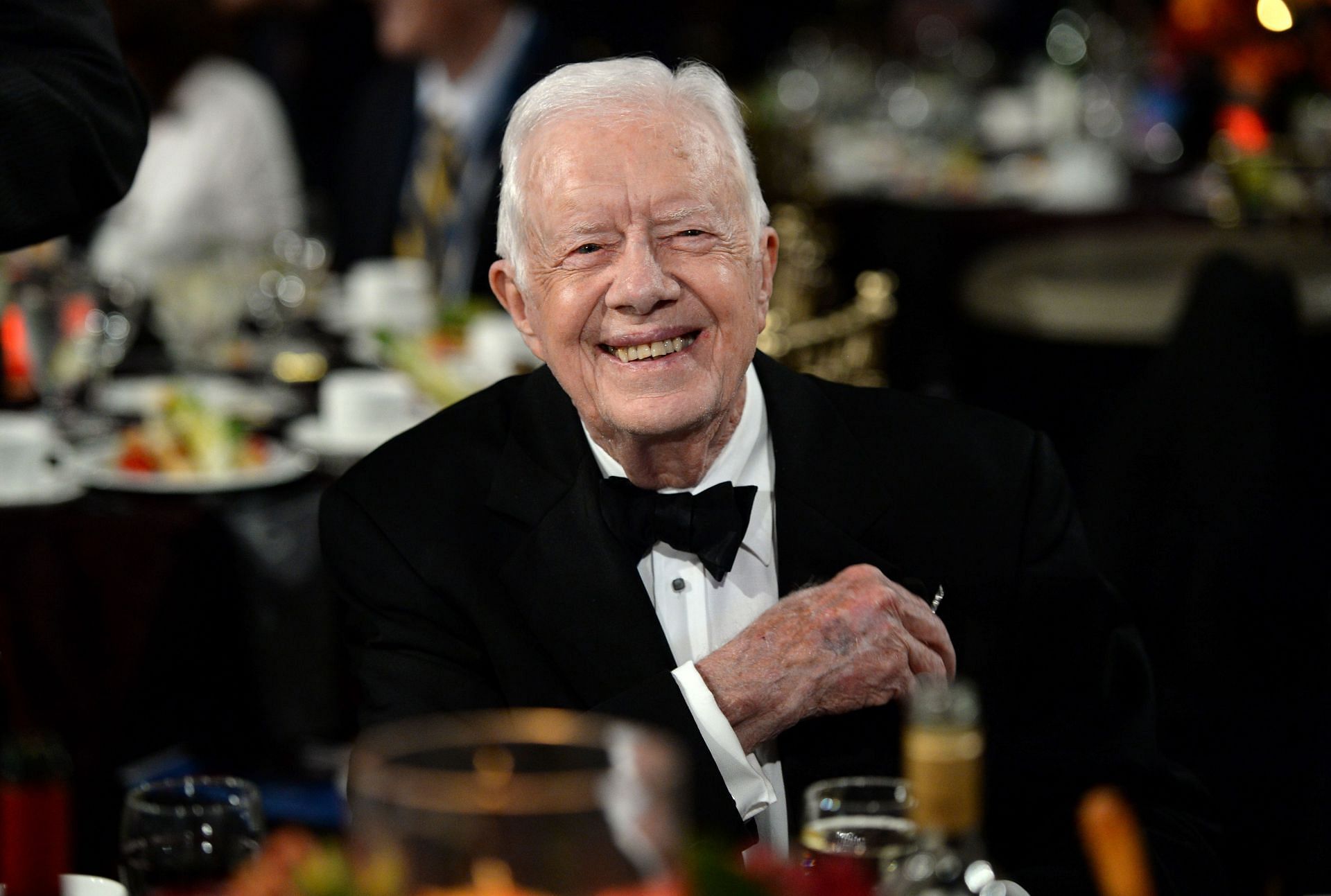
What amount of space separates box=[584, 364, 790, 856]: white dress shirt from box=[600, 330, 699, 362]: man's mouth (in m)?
0.16

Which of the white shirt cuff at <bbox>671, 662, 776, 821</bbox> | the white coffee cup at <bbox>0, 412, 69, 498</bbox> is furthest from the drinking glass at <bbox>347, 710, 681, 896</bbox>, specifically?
the white coffee cup at <bbox>0, 412, 69, 498</bbox>

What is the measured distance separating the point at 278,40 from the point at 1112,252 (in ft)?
18.7

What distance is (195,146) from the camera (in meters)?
5.51

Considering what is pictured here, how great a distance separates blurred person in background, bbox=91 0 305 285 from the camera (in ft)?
17.4

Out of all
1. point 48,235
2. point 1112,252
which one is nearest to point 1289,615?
point 48,235

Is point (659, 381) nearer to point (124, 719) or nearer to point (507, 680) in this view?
point (507, 680)

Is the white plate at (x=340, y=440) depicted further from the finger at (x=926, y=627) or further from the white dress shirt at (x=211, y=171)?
the white dress shirt at (x=211, y=171)

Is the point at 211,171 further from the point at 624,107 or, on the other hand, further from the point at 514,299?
the point at 624,107

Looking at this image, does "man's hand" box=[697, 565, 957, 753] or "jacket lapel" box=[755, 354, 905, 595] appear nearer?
"man's hand" box=[697, 565, 957, 753]

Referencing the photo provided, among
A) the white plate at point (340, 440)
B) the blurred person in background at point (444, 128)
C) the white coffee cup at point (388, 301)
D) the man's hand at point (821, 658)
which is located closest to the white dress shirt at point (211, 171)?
the blurred person in background at point (444, 128)

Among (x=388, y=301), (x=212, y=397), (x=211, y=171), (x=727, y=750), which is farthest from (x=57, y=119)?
(x=211, y=171)

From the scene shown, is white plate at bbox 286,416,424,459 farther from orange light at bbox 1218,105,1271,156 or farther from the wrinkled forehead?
orange light at bbox 1218,105,1271,156

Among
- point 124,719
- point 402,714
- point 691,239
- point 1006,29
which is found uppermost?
point 1006,29

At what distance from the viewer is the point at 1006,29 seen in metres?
10.1
